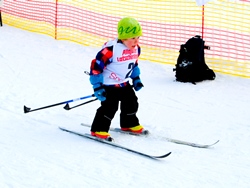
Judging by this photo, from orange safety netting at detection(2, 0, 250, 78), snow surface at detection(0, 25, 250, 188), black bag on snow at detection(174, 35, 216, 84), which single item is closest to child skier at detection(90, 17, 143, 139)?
snow surface at detection(0, 25, 250, 188)

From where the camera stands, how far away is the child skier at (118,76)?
4852 millimetres

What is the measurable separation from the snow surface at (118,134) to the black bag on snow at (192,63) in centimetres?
15

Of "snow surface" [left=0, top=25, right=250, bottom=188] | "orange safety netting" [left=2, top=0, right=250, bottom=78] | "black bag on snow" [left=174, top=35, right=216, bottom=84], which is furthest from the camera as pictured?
"orange safety netting" [left=2, top=0, right=250, bottom=78]

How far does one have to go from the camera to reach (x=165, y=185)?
4.12m

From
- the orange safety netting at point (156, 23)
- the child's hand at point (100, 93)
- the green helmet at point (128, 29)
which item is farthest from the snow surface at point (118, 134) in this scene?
the green helmet at point (128, 29)

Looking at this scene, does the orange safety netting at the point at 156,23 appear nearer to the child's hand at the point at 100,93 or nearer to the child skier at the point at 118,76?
the child skier at the point at 118,76

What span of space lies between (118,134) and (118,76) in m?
0.75

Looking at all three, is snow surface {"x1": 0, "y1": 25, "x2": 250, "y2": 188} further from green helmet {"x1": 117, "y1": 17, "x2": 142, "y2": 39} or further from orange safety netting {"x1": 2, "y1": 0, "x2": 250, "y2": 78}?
green helmet {"x1": 117, "y1": 17, "x2": 142, "y2": 39}

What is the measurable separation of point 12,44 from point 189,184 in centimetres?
659

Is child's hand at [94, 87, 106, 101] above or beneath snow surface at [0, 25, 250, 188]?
above

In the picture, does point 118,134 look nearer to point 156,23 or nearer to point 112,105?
point 112,105

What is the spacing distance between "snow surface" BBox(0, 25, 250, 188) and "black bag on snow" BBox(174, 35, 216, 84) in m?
0.15

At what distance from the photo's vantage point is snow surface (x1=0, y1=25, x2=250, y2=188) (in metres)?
4.25

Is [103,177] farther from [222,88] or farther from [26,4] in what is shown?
[26,4]
